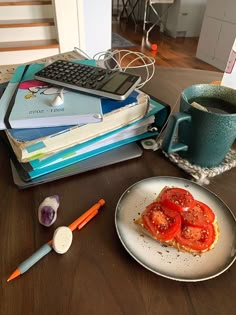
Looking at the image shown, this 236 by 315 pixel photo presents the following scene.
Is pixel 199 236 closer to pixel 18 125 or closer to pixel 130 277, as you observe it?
pixel 130 277

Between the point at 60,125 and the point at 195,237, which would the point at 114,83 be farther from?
the point at 195,237

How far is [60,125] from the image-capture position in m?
0.39

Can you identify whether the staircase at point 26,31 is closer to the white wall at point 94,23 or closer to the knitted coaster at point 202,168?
the white wall at point 94,23

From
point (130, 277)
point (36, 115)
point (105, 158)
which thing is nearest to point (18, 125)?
point (36, 115)

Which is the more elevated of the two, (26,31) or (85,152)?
(85,152)

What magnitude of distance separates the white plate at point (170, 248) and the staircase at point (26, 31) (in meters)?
1.44

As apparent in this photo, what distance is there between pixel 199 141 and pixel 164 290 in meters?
0.22

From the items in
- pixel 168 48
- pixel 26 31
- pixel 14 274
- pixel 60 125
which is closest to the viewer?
pixel 14 274

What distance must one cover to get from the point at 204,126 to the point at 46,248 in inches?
10.7

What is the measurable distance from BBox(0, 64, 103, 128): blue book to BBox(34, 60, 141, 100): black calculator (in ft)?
0.04

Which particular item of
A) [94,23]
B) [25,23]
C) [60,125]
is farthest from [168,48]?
[60,125]

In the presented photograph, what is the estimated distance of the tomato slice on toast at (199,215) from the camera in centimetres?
31

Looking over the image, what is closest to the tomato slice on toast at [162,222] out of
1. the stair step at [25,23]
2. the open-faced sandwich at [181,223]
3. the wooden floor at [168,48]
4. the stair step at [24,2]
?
the open-faced sandwich at [181,223]

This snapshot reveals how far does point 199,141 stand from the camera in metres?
0.41
